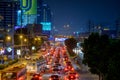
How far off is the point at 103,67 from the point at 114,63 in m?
18.5

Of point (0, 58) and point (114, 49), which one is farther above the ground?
point (114, 49)

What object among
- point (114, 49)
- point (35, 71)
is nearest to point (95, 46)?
point (35, 71)

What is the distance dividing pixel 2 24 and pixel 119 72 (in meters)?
170

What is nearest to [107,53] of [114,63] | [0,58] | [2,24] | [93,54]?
[93,54]

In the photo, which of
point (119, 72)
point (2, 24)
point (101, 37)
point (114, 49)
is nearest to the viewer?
point (119, 72)

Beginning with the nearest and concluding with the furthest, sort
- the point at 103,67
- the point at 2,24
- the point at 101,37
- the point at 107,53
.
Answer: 1. the point at 107,53
2. the point at 103,67
3. the point at 101,37
4. the point at 2,24

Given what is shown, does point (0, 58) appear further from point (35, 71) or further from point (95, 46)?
point (95, 46)

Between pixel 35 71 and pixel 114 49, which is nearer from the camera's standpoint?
pixel 114 49

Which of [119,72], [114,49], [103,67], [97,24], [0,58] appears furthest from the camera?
[97,24]

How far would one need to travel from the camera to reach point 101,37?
5541 centimetres

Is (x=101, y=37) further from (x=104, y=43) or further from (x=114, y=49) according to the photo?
(x=114, y=49)

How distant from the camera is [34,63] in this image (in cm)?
5853

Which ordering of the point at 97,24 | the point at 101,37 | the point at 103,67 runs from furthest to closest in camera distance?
the point at 97,24, the point at 101,37, the point at 103,67

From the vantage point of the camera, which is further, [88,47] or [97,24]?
[97,24]
